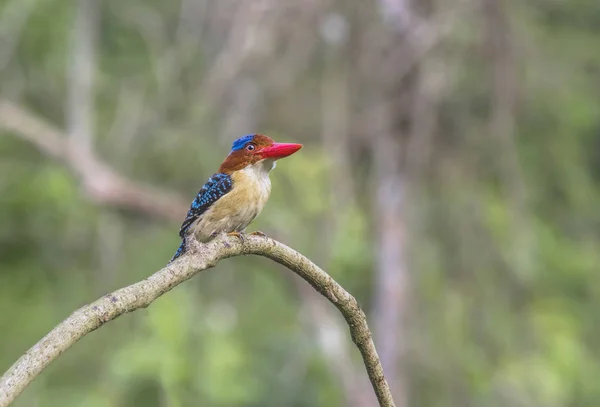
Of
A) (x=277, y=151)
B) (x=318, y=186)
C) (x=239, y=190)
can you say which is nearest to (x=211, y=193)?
(x=239, y=190)

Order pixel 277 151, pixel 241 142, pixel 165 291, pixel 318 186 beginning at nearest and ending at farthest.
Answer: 1. pixel 165 291
2. pixel 277 151
3. pixel 241 142
4. pixel 318 186

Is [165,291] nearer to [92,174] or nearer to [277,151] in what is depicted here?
[277,151]

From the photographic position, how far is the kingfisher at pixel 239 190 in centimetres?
274

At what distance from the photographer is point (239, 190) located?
276 centimetres

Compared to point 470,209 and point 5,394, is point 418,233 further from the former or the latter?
point 5,394

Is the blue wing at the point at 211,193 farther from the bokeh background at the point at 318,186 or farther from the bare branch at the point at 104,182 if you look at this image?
the bare branch at the point at 104,182

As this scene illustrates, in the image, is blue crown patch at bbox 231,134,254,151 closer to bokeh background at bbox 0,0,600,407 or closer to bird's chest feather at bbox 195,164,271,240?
bird's chest feather at bbox 195,164,271,240

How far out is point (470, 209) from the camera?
607 centimetres

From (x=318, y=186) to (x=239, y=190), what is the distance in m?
3.79

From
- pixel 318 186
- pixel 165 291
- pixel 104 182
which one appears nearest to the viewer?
pixel 165 291

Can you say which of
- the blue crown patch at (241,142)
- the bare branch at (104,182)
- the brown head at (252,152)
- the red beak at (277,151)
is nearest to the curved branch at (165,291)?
the red beak at (277,151)

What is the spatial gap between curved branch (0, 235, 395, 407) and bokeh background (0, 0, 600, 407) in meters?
3.60

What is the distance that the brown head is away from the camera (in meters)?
2.69

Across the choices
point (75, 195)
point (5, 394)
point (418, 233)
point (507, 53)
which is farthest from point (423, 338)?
point (5, 394)
